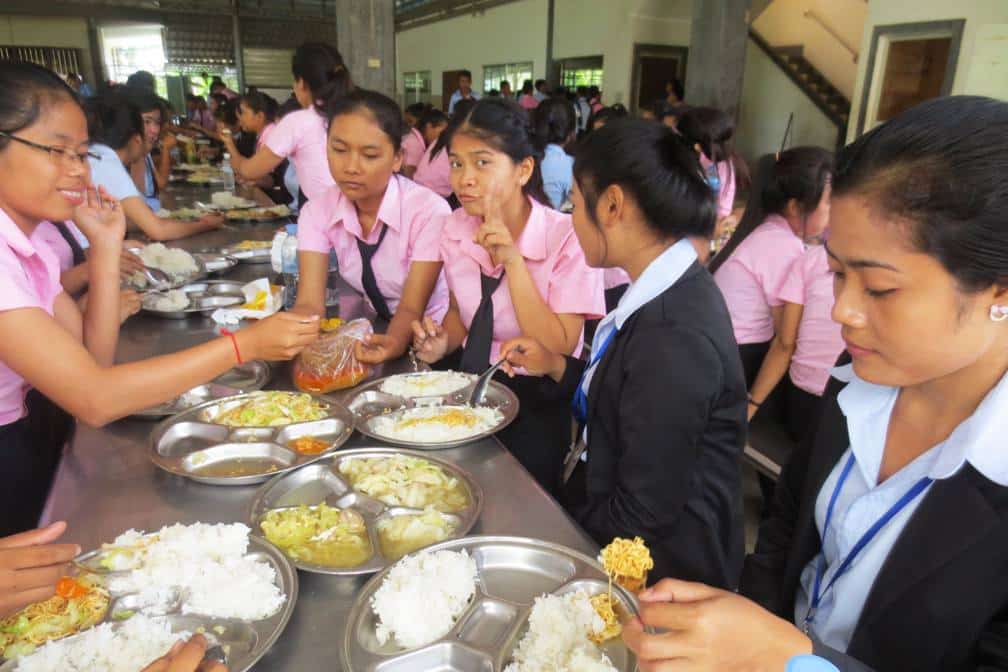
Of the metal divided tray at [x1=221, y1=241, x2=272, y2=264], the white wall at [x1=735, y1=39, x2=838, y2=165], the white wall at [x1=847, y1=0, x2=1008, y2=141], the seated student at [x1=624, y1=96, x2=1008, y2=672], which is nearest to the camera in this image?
the seated student at [x1=624, y1=96, x2=1008, y2=672]

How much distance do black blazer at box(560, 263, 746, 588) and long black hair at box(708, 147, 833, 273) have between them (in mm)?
1682

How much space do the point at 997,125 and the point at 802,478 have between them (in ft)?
2.76

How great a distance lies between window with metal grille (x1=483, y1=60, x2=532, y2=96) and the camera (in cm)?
1711

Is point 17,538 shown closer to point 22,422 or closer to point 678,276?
point 22,422

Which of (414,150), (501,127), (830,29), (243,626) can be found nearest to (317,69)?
(414,150)

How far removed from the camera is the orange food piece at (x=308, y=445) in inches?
66.7

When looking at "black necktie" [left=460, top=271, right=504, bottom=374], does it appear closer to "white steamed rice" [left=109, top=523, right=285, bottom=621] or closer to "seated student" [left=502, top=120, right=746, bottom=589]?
"seated student" [left=502, top=120, right=746, bottom=589]

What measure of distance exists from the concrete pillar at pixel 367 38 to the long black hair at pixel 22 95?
676 centimetres

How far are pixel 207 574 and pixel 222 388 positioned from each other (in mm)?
1012

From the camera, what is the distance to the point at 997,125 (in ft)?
3.14

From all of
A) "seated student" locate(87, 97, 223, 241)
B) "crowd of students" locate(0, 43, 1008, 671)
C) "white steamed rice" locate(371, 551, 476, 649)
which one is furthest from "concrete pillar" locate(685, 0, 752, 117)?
"white steamed rice" locate(371, 551, 476, 649)

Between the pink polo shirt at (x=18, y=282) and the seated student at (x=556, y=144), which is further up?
the seated student at (x=556, y=144)

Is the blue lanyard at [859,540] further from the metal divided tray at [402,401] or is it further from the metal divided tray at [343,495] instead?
the metal divided tray at [402,401]

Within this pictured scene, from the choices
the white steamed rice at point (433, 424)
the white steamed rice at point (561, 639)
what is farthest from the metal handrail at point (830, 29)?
the white steamed rice at point (561, 639)
